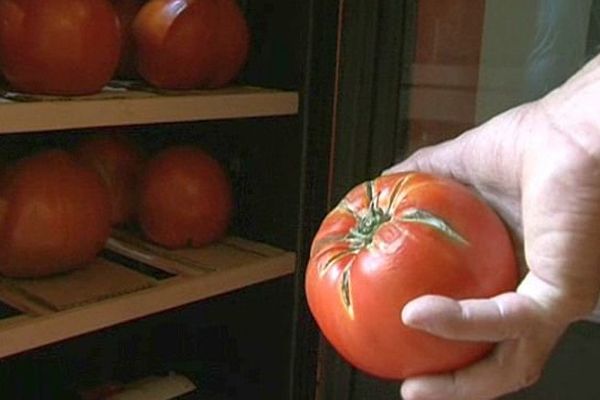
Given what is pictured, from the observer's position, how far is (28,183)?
38.0 inches

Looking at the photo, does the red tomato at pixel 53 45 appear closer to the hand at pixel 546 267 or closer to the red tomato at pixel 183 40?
the red tomato at pixel 183 40

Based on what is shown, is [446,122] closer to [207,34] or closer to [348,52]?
[348,52]

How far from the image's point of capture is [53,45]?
0.90m

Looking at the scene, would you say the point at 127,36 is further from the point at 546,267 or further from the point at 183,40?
the point at 546,267

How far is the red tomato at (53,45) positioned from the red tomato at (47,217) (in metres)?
0.11

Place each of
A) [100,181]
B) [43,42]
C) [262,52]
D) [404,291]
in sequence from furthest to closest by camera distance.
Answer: [262,52] < [100,181] < [43,42] < [404,291]

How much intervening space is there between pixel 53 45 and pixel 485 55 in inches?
20.7

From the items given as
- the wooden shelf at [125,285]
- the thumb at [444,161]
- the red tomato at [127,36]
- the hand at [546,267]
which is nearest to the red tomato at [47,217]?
the wooden shelf at [125,285]

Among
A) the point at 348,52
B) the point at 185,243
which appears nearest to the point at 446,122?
the point at 348,52

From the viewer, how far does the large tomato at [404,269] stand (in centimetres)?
58

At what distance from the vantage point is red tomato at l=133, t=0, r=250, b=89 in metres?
1.05

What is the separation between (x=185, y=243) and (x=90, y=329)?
255mm

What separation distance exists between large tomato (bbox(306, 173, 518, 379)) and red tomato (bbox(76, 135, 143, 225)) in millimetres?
563

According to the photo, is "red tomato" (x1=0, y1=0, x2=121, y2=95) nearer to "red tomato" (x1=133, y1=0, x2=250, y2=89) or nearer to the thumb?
"red tomato" (x1=133, y1=0, x2=250, y2=89)
